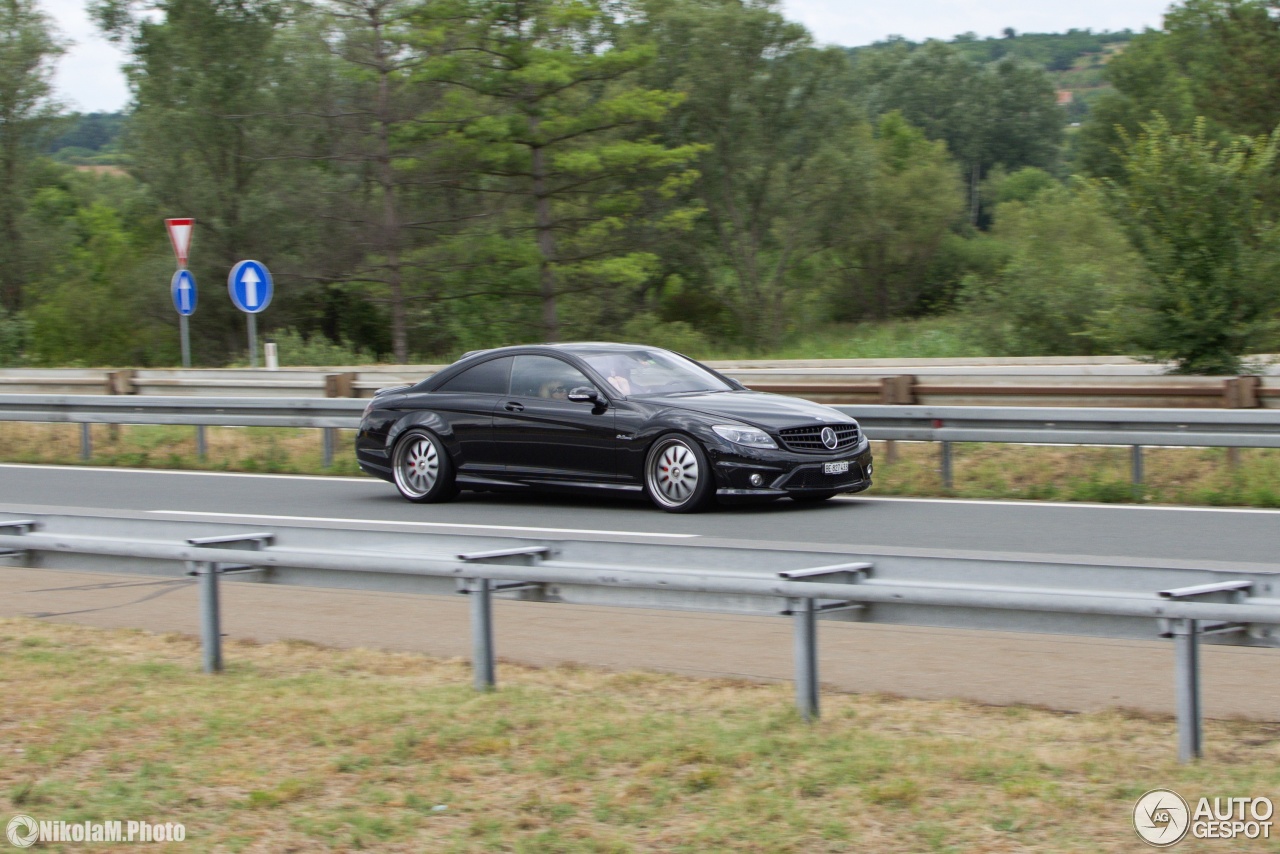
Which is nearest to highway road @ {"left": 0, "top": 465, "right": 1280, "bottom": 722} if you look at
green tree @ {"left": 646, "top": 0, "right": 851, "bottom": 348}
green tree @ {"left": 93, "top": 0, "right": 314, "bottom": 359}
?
green tree @ {"left": 93, "top": 0, "right": 314, "bottom": 359}

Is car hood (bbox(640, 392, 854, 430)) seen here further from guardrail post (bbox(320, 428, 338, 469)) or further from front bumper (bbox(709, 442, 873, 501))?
guardrail post (bbox(320, 428, 338, 469))

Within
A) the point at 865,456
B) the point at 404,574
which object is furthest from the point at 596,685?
the point at 865,456

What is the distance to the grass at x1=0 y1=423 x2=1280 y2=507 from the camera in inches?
516

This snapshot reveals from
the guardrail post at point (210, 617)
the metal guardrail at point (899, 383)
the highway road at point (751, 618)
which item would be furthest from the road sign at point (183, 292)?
the guardrail post at point (210, 617)

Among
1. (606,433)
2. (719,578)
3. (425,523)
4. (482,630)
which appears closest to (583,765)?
(719,578)

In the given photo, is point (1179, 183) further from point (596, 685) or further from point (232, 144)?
point (232, 144)

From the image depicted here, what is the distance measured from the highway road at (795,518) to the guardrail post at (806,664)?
3.32 metres

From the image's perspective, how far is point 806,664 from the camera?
5.48 meters

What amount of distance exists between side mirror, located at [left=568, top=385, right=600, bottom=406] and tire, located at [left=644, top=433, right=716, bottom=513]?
702 millimetres

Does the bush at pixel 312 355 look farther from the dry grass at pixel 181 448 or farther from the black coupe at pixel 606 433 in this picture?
the black coupe at pixel 606 433

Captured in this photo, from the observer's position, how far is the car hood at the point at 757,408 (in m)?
12.0

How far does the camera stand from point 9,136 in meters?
43.2

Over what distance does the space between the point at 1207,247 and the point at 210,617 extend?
15277mm

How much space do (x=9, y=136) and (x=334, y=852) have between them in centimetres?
4363
